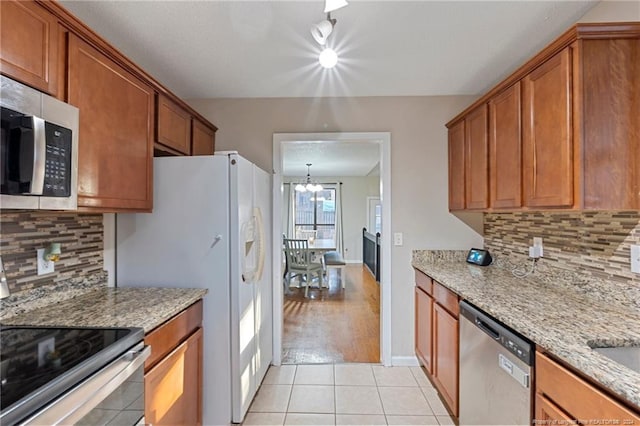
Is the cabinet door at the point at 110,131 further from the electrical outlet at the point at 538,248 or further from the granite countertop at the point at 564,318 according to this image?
the electrical outlet at the point at 538,248

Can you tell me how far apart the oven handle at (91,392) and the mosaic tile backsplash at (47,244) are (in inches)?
27.6

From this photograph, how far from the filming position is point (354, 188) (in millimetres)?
8539

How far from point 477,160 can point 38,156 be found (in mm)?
2397

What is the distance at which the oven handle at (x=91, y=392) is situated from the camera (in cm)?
84

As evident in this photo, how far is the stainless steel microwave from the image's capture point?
0.99 meters

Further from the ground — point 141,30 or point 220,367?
point 141,30

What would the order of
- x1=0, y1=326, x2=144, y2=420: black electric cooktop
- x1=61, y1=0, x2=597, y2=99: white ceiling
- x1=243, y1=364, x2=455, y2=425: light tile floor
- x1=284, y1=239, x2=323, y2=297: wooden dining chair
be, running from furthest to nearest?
1. x1=284, y1=239, x2=323, y2=297: wooden dining chair
2. x1=243, y1=364, x2=455, y2=425: light tile floor
3. x1=61, y1=0, x2=597, y2=99: white ceiling
4. x1=0, y1=326, x2=144, y2=420: black electric cooktop

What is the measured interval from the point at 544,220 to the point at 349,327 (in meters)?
2.30

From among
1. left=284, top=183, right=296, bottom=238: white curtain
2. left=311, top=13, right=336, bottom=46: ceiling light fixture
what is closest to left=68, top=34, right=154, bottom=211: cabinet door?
left=311, top=13, right=336, bottom=46: ceiling light fixture

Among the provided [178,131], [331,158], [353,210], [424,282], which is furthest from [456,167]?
[353,210]

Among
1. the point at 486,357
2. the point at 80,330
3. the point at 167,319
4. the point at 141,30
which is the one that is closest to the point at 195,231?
the point at 167,319

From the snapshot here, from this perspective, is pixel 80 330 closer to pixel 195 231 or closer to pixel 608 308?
pixel 195 231

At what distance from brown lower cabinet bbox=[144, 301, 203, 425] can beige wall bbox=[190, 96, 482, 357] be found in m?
1.67

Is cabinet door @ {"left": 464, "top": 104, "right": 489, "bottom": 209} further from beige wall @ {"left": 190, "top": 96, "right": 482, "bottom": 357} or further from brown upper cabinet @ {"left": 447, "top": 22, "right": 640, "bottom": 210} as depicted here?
brown upper cabinet @ {"left": 447, "top": 22, "right": 640, "bottom": 210}
